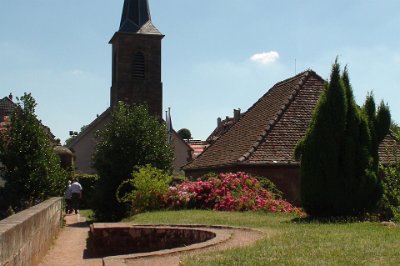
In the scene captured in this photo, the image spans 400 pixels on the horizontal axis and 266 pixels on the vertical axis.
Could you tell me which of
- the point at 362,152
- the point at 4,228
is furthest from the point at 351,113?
the point at 4,228

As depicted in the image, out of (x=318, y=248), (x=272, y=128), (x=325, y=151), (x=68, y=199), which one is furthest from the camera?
(x=68, y=199)

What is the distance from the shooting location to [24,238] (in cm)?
852

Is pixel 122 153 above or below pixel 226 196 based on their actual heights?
above

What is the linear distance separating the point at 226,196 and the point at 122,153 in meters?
8.04

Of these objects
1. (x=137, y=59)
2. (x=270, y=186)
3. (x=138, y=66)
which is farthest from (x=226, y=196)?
(x=137, y=59)

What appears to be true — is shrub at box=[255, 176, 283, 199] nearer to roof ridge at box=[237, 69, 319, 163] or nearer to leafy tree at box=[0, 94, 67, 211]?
roof ridge at box=[237, 69, 319, 163]

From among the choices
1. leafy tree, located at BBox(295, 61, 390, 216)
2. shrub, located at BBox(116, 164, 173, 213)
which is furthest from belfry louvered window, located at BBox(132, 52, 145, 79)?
leafy tree, located at BBox(295, 61, 390, 216)

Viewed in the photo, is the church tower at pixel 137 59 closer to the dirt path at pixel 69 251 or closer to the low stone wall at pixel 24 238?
the dirt path at pixel 69 251

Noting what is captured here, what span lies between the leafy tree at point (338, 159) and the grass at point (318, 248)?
238 cm

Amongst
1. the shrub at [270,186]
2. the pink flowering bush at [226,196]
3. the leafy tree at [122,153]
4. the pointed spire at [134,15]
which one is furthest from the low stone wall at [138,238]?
the pointed spire at [134,15]

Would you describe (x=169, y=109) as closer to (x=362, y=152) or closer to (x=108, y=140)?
(x=108, y=140)

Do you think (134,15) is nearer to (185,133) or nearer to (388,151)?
(388,151)

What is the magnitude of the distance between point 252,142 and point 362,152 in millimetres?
8770

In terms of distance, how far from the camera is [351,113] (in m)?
14.6
